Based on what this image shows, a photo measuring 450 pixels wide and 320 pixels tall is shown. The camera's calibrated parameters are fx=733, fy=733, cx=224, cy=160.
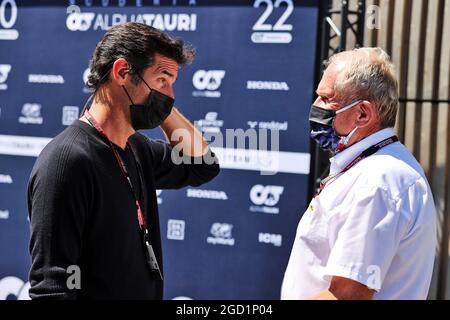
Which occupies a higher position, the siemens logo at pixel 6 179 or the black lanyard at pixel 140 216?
the black lanyard at pixel 140 216

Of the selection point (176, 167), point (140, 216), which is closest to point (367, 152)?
point (140, 216)

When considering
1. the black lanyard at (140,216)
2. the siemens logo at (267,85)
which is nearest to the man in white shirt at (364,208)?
the black lanyard at (140,216)

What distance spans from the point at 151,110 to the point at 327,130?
66 centimetres

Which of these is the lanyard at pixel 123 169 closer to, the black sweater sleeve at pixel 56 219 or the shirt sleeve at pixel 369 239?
the black sweater sleeve at pixel 56 219

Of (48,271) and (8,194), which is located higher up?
(48,271)

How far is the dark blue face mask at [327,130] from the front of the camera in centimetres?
225

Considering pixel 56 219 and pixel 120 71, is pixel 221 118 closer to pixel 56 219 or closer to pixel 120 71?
pixel 120 71

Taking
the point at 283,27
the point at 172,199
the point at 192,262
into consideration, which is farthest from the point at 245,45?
the point at 192,262

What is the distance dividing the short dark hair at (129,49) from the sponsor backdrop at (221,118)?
2.87 metres

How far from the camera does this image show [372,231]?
76.1 inches

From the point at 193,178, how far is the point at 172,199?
8.92 ft

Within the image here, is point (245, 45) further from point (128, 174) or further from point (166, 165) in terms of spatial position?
point (128, 174)

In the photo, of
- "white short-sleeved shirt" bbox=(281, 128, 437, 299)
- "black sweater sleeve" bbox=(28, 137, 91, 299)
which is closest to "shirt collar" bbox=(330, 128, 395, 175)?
"white short-sleeved shirt" bbox=(281, 128, 437, 299)
